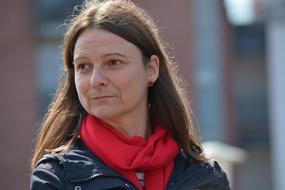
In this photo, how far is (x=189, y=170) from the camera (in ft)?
8.84

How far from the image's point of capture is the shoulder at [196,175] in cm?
263

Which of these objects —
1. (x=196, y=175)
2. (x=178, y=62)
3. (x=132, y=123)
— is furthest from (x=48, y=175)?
(x=178, y=62)

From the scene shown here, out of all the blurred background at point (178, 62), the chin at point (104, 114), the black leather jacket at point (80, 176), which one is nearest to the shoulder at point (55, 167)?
the black leather jacket at point (80, 176)

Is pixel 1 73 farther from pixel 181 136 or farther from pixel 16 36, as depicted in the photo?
pixel 181 136

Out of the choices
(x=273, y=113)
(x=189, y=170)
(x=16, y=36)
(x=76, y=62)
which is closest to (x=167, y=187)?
(x=189, y=170)

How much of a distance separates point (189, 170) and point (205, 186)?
7 cm

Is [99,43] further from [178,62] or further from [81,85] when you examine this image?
[178,62]

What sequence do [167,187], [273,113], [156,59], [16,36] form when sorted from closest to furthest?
[167,187] < [156,59] < [16,36] < [273,113]

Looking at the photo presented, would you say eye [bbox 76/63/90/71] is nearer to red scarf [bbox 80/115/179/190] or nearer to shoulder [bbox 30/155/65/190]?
red scarf [bbox 80/115/179/190]

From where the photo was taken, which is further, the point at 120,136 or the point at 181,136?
the point at 181,136

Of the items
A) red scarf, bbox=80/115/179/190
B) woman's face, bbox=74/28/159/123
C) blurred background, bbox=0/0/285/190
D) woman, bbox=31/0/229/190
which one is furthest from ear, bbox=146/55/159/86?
blurred background, bbox=0/0/285/190

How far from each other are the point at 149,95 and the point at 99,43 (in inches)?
15.9

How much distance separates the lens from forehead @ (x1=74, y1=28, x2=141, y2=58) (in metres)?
2.58

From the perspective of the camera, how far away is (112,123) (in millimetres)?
2654
